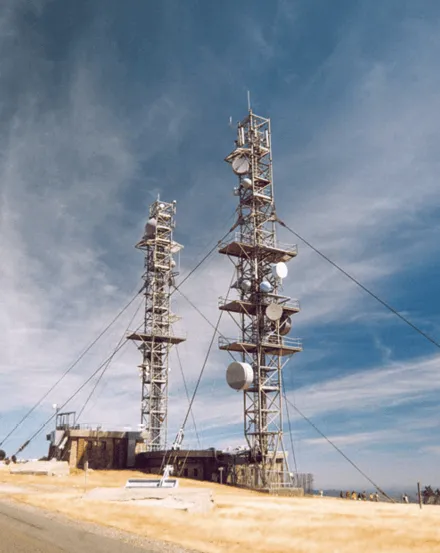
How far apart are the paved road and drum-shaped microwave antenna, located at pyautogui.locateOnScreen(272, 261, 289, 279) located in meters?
31.2

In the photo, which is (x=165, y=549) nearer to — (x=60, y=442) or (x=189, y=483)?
(x=189, y=483)

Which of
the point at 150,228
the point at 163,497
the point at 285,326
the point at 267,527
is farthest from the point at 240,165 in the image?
the point at 267,527

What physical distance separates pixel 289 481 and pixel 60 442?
2462 centimetres

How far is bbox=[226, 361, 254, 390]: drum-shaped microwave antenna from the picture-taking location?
4250cm

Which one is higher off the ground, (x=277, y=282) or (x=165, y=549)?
(x=277, y=282)

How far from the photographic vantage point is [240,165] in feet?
168

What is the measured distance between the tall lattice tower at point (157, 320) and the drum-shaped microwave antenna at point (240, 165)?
2535 centimetres

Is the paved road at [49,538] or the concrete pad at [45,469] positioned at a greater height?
the concrete pad at [45,469]

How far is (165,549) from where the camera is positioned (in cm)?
1458

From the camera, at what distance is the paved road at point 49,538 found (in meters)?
14.2

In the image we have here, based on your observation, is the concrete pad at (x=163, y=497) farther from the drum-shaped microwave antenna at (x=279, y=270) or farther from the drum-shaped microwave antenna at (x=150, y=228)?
the drum-shaped microwave antenna at (x=150, y=228)

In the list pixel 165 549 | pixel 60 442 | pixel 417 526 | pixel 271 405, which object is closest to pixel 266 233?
pixel 271 405

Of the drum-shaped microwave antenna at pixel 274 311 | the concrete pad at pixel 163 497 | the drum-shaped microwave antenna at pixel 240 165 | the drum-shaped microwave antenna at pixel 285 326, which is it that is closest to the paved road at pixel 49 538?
the concrete pad at pixel 163 497

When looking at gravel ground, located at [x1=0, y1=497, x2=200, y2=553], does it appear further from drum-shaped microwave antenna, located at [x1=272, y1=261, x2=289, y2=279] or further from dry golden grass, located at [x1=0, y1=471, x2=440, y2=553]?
drum-shaped microwave antenna, located at [x1=272, y1=261, x2=289, y2=279]
